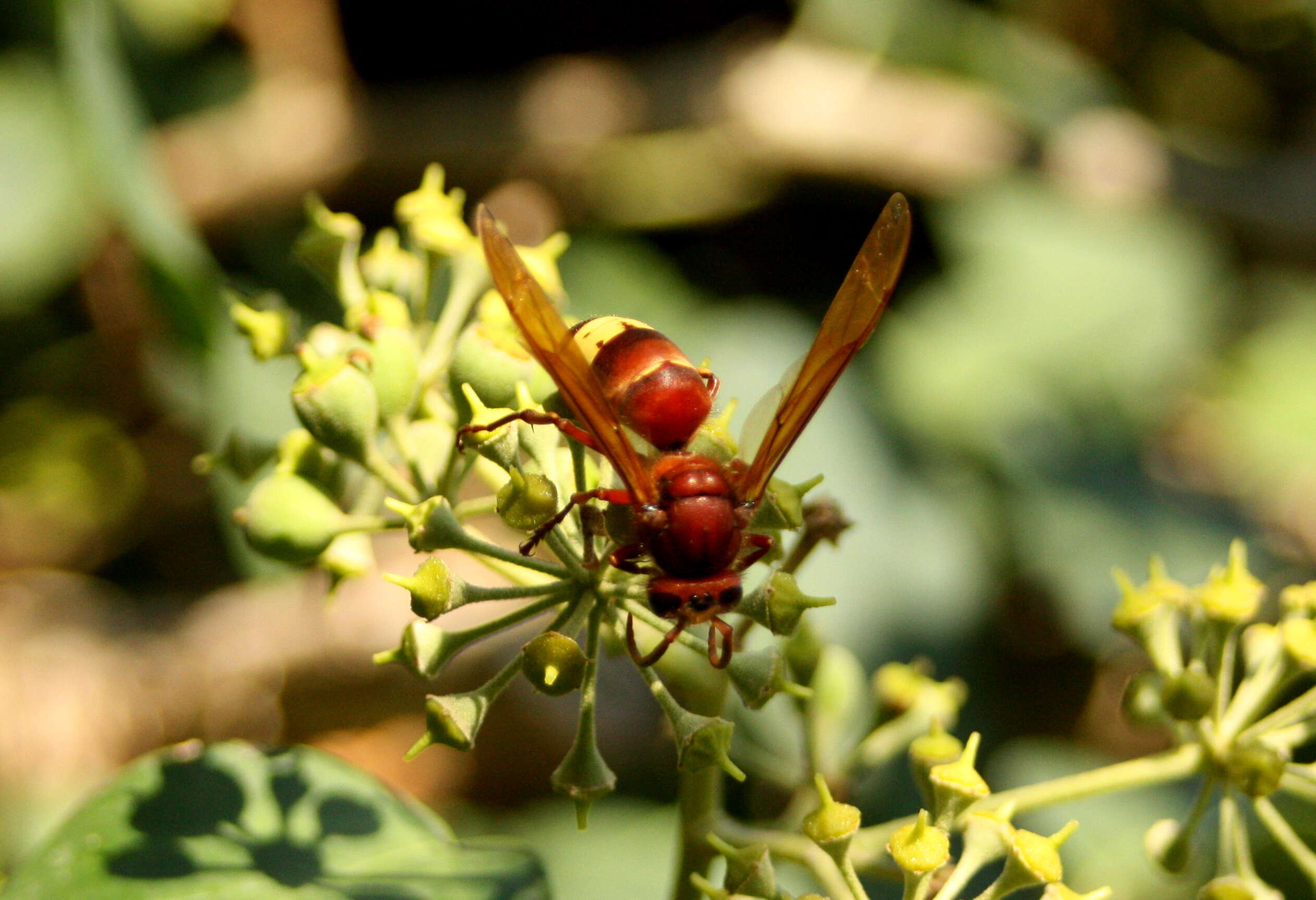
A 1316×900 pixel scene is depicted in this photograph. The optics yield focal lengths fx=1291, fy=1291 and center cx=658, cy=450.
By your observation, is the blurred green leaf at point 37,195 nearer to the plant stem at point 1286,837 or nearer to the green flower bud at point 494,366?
the green flower bud at point 494,366

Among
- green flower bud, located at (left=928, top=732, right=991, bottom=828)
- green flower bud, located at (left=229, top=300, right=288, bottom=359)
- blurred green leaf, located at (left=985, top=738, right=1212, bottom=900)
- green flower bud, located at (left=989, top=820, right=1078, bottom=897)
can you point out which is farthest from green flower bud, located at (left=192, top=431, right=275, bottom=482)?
blurred green leaf, located at (left=985, top=738, right=1212, bottom=900)

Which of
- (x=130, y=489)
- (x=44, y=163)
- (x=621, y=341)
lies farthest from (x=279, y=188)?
(x=621, y=341)

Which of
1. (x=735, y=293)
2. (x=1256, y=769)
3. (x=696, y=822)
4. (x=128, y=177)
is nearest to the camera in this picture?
(x=1256, y=769)

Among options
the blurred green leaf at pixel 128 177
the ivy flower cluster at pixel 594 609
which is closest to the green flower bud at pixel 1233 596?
the ivy flower cluster at pixel 594 609

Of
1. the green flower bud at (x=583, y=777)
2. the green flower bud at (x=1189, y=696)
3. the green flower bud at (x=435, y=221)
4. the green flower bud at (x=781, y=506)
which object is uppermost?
the green flower bud at (x=435, y=221)

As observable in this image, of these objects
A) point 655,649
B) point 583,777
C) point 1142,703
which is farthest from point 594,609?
point 1142,703

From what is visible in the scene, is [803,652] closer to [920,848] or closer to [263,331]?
[920,848]

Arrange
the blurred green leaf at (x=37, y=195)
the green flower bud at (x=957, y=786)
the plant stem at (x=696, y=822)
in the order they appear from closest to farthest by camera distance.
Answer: the green flower bud at (x=957, y=786), the plant stem at (x=696, y=822), the blurred green leaf at (x=37, y=195)
